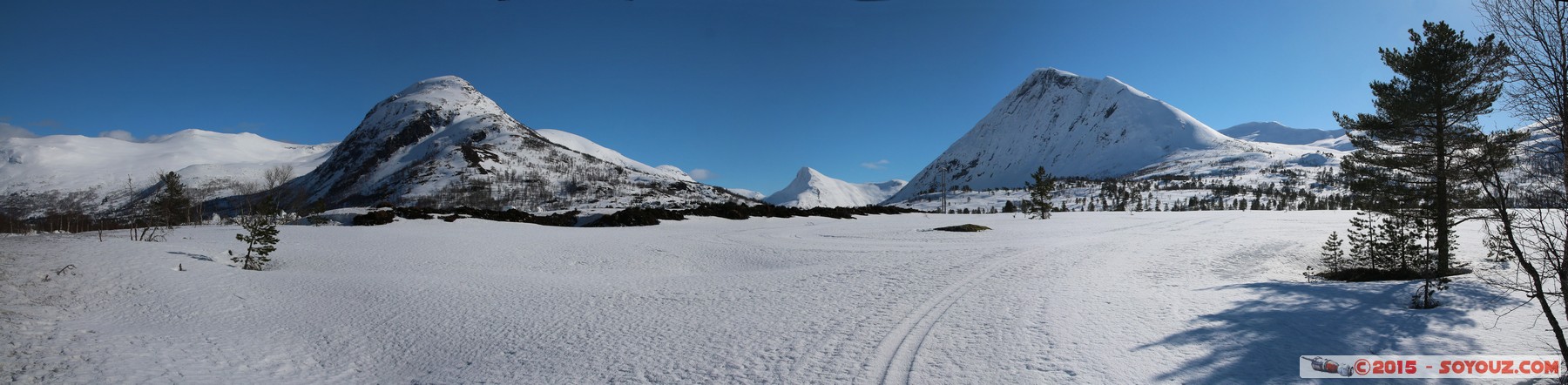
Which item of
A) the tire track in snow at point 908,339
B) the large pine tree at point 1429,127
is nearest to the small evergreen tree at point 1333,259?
the large pine tree at point 1429,127

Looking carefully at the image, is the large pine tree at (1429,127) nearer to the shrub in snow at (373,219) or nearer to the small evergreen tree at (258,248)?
the small evergreen tree at (258,248)

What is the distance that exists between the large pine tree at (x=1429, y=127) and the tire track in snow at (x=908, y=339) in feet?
36.4

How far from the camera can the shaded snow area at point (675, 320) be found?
4945mm

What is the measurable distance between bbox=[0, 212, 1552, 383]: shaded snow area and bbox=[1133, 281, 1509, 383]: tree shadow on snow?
0.13ft

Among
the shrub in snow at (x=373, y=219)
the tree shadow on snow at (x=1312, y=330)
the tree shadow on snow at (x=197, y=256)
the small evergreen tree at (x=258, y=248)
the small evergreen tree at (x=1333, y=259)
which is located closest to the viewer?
the tree shadow on snow at (x=1312, y=330)

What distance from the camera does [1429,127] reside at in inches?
480

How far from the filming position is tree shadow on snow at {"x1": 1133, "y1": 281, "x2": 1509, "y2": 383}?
5129mm

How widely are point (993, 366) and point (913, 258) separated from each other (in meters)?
7.77

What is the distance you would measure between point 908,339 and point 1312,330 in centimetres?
478

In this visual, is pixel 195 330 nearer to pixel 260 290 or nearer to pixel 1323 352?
pixel 260 290
